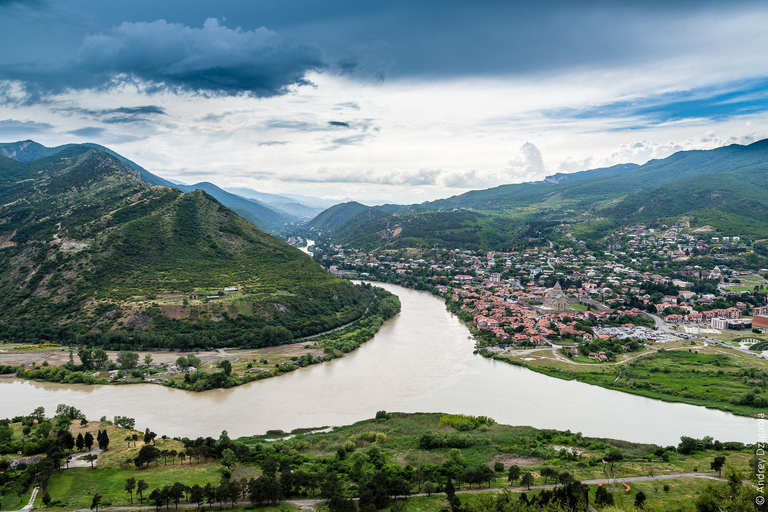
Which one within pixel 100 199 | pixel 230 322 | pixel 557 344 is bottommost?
pixel 557 344

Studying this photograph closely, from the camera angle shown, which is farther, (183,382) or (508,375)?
(508,375)

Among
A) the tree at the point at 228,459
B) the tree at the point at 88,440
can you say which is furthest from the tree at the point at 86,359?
the tree at the point at 228,459

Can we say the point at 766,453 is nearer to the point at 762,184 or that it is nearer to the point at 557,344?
the point at 557,344

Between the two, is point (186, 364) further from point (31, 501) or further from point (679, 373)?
point (679, 373)

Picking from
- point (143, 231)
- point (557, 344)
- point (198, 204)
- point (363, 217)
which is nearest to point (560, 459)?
point (557, 344)

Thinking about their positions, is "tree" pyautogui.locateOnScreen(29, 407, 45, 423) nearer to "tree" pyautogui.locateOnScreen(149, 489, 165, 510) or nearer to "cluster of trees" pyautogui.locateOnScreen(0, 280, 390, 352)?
"cluster of trees" pyautogui.locateOnScreen(0, 280, 390, 352)

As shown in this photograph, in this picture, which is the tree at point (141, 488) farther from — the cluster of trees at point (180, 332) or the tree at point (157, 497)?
the cluster of trees at point (180, 332)
